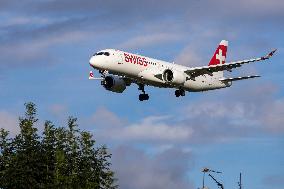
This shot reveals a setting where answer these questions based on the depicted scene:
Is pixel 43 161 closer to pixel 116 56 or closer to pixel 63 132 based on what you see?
pixel 63 132

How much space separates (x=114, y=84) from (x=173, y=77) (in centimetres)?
696

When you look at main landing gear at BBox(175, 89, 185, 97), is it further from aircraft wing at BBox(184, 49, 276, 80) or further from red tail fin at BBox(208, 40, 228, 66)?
red tail fin at BBox(208, 40, 228, 66)

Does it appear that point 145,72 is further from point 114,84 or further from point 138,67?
point 114,84

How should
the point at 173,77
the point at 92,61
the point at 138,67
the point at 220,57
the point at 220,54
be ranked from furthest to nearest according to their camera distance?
the point at 220,54 → the point at 220,57 → the point at 173,77 → the point at 138,67 → the point at 92,61

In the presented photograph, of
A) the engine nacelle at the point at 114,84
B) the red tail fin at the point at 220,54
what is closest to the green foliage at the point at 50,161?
the engine nacelle at the point at 114,84

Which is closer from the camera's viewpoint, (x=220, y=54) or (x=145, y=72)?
(x=145, y=72)

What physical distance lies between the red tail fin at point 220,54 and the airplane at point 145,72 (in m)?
18.4

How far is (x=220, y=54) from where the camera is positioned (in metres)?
114

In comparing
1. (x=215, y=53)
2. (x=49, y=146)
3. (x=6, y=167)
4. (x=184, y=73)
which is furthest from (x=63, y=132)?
(x=215, y=53)

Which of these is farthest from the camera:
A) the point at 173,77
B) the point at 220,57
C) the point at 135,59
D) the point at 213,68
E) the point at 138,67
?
the point at 220,57

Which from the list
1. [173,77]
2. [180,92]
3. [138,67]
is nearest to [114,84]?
[138,67]

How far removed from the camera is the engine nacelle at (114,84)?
86.1m

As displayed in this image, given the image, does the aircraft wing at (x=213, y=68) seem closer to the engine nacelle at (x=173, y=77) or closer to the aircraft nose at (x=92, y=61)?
the engine nacelle at (x=173, y=77)

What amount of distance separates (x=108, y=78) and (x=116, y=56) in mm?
4624
